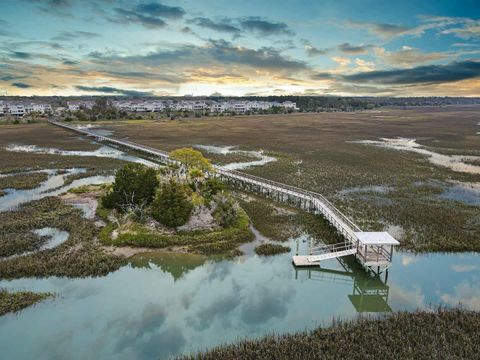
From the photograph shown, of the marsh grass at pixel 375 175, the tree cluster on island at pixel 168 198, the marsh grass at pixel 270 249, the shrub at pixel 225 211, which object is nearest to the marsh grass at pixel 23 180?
the tree cluster on island at pixel 168 198

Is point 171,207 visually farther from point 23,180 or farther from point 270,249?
point 23,180

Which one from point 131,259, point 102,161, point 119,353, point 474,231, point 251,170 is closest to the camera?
point 119,353

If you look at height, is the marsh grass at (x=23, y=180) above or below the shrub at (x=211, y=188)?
below

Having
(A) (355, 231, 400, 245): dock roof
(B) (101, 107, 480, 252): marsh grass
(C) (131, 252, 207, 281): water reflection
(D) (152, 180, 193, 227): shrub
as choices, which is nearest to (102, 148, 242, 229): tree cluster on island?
(D) (152, 180, 193, 227): shrub

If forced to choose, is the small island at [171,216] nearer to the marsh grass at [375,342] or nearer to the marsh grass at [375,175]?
the marsh grass at [375,175]

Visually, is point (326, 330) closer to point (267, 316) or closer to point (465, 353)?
point (267, 316)

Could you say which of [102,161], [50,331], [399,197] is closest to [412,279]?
[399,197]

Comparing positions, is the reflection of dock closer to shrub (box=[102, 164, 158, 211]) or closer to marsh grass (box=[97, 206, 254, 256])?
marsh grass (box=[97, 206, 254, 256])

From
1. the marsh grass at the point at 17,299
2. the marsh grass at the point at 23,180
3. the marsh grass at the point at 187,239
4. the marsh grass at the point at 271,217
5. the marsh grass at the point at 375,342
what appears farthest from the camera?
the marsh grass at the point at 23,180
